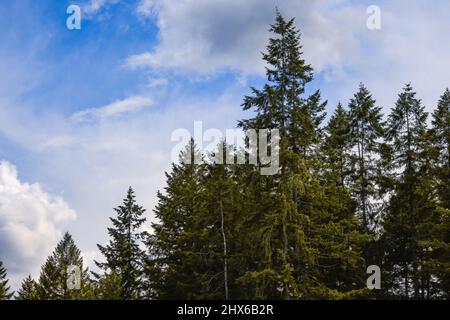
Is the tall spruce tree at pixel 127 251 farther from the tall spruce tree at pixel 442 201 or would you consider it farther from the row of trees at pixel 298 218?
the tall spruce tree at pixel 442 201

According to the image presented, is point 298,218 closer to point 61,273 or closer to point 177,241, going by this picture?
point 177,241

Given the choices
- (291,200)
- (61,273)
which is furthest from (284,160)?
(61,273)

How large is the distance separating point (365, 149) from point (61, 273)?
83.9ft

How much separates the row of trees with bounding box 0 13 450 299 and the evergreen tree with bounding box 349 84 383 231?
0.08 m

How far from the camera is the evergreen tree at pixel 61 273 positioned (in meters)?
38.8

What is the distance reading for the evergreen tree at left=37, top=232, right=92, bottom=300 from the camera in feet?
127

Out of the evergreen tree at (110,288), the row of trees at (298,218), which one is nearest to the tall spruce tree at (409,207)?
the row of trees at (298,218)

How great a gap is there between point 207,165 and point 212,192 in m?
1.77

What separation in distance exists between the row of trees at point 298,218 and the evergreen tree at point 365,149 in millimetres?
81

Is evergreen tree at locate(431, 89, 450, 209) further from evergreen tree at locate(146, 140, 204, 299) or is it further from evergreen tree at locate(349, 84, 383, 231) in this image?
evergreen tree at locate(146, 140, 204, 299)
